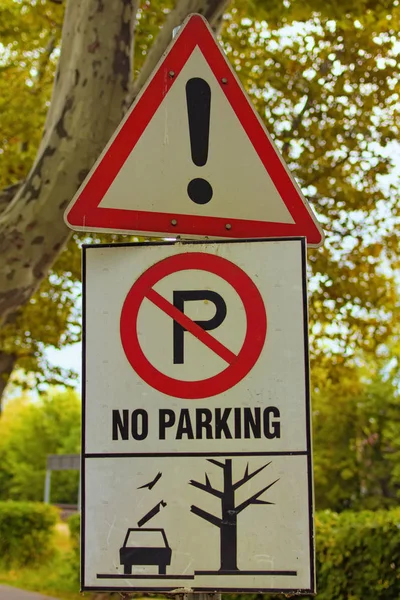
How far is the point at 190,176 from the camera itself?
7.93 feet

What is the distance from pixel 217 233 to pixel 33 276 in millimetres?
3036

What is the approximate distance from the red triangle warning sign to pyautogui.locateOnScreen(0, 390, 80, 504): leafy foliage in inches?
2224

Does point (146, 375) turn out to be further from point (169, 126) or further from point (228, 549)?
point (169, 126)

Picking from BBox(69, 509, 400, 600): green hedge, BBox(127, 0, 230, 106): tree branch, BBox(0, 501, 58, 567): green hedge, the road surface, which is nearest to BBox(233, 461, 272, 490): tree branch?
BBox(127, 0, 230, 106): tree branch

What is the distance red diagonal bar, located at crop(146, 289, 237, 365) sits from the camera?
2174 millimetres

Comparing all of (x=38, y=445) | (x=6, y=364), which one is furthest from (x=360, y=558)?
(x=38, y=445)

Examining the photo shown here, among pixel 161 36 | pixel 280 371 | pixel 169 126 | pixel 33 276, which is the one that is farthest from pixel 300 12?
pixel 280 371

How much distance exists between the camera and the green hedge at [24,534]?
59.7ft

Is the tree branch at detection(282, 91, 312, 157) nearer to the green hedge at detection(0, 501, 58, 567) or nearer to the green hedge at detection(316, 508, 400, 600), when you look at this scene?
the green hedge at detection(316, 508, 400, 600)

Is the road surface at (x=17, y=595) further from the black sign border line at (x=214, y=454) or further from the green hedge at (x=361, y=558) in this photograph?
the black sign border line at (x=214, y=454)

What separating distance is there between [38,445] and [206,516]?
6100cm

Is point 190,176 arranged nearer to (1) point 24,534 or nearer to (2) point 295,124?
(2) point 295,124

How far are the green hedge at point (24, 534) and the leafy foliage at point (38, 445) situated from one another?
129 feet

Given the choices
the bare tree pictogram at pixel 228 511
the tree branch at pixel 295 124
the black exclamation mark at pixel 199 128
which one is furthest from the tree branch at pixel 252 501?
the tree branch at pixel 295 124
